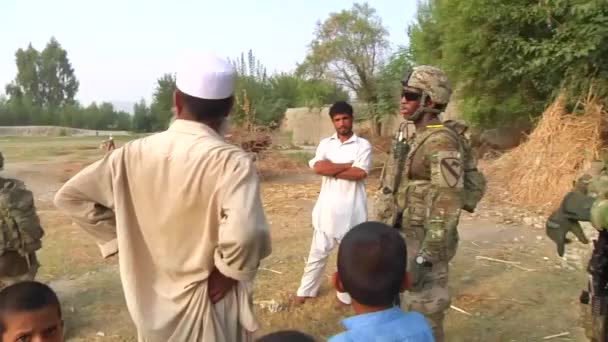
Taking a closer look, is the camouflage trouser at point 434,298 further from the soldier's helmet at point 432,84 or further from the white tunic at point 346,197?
the white tunic at point 346,197

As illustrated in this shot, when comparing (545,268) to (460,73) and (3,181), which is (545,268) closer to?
(3,181)

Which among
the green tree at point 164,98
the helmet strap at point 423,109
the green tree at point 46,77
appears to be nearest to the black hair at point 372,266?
the helmet strap at point 423,109

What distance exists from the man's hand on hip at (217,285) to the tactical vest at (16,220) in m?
2.32

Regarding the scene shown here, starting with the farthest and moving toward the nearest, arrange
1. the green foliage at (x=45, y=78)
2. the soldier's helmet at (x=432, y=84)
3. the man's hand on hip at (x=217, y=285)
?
the green foliage at (x=45, y=78), the soldier's helmet at (x=432, y=84), the man's hand on hip at (x=217, y=285)

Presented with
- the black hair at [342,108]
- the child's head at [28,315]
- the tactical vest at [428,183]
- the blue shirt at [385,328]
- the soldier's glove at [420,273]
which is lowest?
the soldier's glove at [420,273]

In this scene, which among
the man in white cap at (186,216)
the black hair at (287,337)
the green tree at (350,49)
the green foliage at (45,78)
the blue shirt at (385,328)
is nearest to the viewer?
the black hair at (287,337)

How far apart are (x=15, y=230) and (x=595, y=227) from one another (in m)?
3.57

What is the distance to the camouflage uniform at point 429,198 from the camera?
3.73 metres

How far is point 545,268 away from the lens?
23.0ft

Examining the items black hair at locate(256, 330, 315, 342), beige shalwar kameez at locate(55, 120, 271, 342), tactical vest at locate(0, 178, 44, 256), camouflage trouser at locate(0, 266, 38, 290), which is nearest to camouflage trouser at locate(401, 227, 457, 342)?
beige shalwar kameez at locate(55, 120, 271, 342)

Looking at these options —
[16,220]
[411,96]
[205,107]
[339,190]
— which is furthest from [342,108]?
[205,107]

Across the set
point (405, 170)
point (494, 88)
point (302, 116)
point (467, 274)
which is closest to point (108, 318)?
point (405, 170)

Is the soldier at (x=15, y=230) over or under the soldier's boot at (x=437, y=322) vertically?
over

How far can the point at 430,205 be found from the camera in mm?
3801
